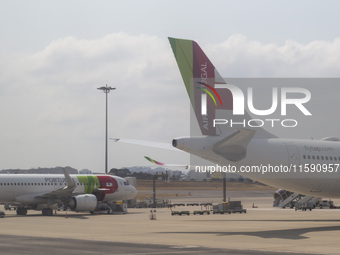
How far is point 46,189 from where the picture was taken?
204 feet

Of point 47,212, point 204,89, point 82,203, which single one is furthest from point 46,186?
point 204,89

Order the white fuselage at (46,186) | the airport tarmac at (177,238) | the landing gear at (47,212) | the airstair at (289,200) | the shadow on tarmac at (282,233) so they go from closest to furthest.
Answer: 1. the airport tarmac at (177,238)
2. the shadow on tarmac at (282,233)
3. the landing gear at (47,212)
4. the white fuselage at (46,186)
5. the airstair at (289,200)

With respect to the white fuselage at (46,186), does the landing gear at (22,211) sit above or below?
below

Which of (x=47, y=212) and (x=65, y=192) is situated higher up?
(x=65, y=192)

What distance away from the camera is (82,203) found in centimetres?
5838

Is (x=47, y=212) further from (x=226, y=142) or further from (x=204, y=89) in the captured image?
(x=226, y=142)

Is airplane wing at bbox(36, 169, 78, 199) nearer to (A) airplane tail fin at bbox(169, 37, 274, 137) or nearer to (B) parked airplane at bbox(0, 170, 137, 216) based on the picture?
(B) parked airplane at bbox(0, 170, 137, 216)

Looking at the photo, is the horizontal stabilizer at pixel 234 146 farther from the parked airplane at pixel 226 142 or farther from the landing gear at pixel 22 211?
the landing gear at pixel 22 211

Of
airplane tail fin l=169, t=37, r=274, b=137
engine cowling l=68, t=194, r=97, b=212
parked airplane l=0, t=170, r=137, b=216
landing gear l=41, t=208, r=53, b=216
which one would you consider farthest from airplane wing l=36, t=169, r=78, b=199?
airplane tail fin l=169, t=37, r=274, b=137

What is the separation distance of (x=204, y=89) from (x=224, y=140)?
3.72 metres

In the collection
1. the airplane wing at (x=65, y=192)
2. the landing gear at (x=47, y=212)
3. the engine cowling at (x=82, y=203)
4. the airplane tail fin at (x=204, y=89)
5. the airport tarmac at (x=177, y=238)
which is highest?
the airplane tail fin at (x=204, y=89)

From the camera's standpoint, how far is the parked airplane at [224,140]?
36156 mm

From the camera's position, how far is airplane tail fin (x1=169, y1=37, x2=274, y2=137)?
122ft

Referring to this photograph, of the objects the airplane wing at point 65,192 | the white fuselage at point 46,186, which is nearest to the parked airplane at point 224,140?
the airplane wing at point 65,192
